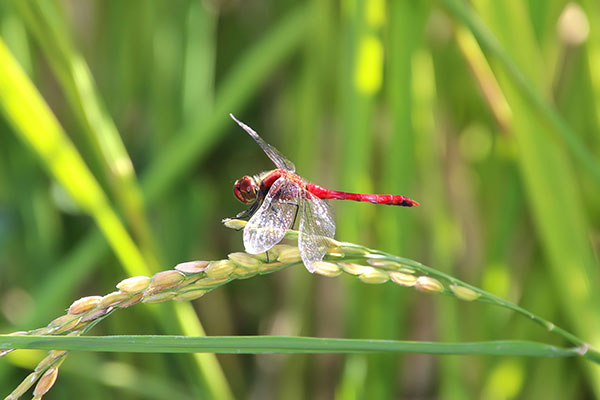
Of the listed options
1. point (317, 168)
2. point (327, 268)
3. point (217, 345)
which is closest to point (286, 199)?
point (327, 268)

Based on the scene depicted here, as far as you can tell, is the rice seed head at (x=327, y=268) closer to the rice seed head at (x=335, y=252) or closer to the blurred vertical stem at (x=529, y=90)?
the rice seed head at (x=335, y=252)

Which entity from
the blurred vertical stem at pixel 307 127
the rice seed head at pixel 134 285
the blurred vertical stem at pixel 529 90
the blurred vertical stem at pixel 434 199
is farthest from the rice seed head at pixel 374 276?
the blurred vertical stem at pixel 307 127

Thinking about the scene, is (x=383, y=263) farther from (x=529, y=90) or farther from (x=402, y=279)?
(x=529, y=90)

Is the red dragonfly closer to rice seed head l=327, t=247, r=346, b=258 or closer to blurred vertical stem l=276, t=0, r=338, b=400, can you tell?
rice seed head l=327, t=247, r=346, b=258

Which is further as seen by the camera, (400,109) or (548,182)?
(400,109)

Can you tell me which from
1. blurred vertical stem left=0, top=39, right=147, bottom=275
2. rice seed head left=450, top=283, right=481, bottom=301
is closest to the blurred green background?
blurred vertical stem left=0, top=39, right=147, bottom=275
